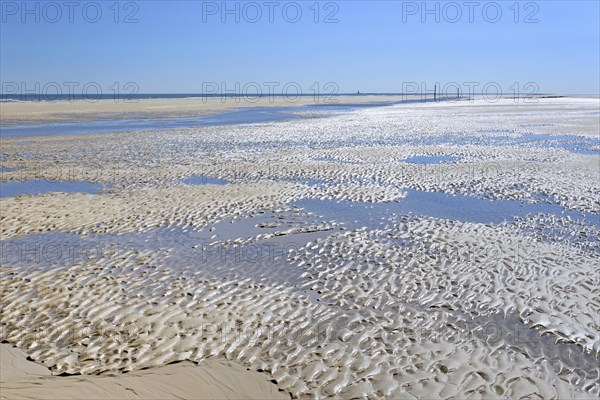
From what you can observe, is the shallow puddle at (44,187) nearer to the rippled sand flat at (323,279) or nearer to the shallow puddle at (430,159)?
the rippled sand flat at (323,279)

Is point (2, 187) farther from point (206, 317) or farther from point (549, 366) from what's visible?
point (549, 366)

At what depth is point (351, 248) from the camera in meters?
11.2

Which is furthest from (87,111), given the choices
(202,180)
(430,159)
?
(430,159)

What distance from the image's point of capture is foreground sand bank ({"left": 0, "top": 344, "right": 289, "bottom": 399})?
5984 millimetres

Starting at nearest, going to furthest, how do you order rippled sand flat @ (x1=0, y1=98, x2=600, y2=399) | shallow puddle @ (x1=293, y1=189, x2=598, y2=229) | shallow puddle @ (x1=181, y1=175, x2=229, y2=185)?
rippled sand flat @ (x1=0, y1=98, x2=600, y2=399) < shallow puddle @ (x1=293, y1=189, x2=598, y2=229) < shallow puddle @ (x1=181, y1=175, x2=229, y2=185)

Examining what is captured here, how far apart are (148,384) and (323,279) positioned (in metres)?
4.22

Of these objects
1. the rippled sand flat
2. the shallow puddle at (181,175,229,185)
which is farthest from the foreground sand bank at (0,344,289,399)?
the shallow puddle at (181,175,229,185)

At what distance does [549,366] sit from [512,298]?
2110 mm

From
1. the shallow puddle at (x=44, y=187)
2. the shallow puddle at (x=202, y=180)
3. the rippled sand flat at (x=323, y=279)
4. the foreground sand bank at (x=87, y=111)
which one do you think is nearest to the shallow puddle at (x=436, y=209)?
the rippled sand flat at (x=323, y=279)

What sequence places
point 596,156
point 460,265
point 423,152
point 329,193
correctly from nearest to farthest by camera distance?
point 460,265, point 329,193, point 596,156, point 423,152

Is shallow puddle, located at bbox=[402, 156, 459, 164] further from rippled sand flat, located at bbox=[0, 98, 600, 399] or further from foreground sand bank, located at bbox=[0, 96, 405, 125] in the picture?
foreground sand bank, located at bbox=[0, 96, 405, 125]

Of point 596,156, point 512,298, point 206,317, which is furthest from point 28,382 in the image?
point 596,156

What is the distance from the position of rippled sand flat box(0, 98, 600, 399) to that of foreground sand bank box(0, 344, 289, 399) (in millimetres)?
161

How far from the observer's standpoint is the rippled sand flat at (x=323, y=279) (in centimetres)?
660
